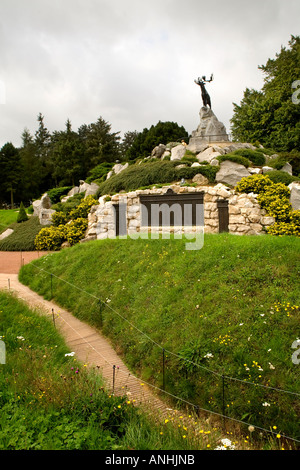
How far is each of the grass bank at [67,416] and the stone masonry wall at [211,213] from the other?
9909 mm

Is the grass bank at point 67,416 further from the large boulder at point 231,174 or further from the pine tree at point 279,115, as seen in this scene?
the pine tree at point 279,115

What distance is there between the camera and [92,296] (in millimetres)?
10062

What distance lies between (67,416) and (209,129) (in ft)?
78.5

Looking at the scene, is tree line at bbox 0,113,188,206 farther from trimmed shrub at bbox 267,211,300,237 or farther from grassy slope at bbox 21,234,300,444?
grassy slope at bbox 21,234,300,444

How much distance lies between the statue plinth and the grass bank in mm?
21455

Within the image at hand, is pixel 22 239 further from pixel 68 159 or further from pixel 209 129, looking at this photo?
pixel 68 159

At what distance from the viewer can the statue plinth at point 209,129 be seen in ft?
81.7

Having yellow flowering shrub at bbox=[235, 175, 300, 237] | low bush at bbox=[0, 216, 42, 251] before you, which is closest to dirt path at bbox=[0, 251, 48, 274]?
low bush at bbox=[0, 216, 42, 251]

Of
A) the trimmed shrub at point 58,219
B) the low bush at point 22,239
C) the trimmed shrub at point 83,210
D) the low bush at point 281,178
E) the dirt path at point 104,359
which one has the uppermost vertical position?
the low bush at point 281,178

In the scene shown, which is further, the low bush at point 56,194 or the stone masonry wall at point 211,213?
the low bush at point 56,194

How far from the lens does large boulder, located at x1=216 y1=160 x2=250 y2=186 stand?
656 inches

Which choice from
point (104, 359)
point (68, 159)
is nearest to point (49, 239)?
point (104, 359)

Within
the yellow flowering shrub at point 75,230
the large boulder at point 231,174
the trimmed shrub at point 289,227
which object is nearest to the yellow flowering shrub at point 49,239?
the yellow flowering shrub at point 75,230
